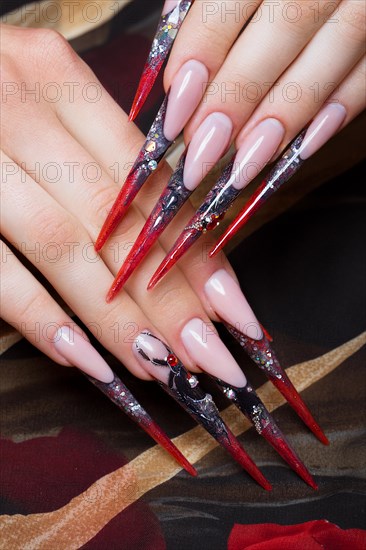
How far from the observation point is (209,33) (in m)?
0.76

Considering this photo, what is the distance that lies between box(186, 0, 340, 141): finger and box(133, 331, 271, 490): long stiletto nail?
0.72 feet

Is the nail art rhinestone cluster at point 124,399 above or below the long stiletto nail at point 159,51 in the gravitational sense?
below

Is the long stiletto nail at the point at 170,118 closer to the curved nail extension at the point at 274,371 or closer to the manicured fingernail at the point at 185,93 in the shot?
the manicured fingernail at the point at 185,93

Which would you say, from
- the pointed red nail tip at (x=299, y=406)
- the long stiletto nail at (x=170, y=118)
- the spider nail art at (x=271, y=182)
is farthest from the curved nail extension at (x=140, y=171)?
the pointed red nail tip at (x=299, y=406)

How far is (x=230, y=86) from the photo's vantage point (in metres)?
0.75

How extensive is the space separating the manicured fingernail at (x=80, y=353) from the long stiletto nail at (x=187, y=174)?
0.10 meters

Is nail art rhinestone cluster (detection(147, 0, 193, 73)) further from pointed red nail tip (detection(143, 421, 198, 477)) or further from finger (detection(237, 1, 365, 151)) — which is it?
pointed red nail tip (detection(143, 421, 198, 477))

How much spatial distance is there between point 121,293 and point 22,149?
0.65 ft

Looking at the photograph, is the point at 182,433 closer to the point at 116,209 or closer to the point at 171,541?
the point at 171,541

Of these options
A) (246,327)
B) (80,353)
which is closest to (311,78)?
(246,327)

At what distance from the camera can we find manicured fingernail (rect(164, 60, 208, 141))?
2.46ft

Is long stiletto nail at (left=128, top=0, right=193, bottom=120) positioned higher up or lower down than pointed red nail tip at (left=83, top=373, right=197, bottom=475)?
higher up

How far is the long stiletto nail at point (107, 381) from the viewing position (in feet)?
2.64

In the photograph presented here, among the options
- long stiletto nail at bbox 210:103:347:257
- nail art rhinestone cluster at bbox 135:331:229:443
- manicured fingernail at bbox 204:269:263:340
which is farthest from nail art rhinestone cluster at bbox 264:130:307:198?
nail art rhinestone cluster at bbox 135:331:229:443
